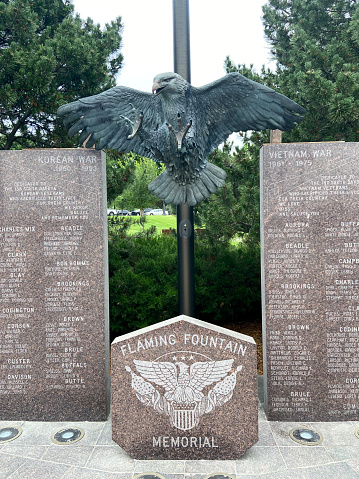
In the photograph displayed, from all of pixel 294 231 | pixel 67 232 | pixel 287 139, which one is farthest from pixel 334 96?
pixel 67 232

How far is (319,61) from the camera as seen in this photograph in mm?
5555

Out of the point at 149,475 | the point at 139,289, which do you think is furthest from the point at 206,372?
the point at 139,289

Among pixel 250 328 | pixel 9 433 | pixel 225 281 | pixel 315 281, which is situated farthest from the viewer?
pixel 250 328

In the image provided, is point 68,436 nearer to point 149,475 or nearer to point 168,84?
point 149,475

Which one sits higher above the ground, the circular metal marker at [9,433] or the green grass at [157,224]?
the green grass at [157,224]

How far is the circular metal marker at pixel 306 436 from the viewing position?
361 centimetres

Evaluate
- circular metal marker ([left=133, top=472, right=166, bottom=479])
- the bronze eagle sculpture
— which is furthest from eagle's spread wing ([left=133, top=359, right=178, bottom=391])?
the bronze eagle sculpture

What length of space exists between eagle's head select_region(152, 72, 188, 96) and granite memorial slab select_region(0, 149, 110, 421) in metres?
1.00

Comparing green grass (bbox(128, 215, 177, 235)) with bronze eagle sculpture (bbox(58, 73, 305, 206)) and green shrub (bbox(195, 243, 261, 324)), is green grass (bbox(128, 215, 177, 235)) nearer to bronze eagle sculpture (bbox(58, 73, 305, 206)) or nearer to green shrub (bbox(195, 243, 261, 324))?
green shrub (bbox(195, 243, 261, 324))

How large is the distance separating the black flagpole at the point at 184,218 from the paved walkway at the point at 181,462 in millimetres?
1638

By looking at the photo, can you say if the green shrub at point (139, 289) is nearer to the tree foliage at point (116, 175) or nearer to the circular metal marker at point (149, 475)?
the tree foliage at point (116, 175)

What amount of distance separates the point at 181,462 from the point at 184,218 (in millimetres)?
2467

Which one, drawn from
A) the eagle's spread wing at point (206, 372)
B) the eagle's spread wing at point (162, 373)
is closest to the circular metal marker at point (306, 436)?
the eagle's spread wing at point (206, 372)

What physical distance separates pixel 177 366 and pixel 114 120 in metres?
2.67
